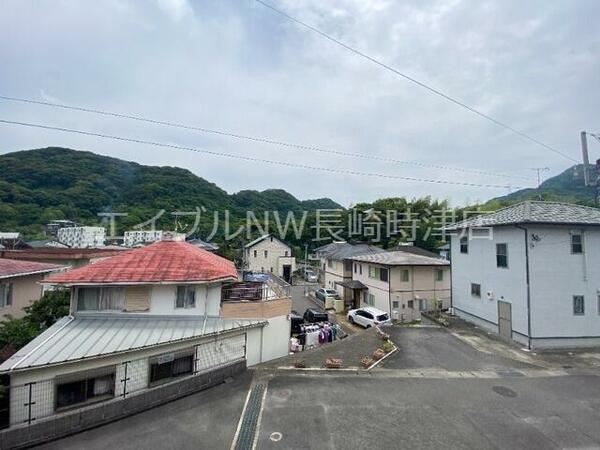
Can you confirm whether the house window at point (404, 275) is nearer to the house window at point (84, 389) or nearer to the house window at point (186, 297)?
the house window at point (186, 297)

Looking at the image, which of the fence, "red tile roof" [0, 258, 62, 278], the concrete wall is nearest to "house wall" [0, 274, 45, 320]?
"red tile roof" [0, 258, 62, 278]

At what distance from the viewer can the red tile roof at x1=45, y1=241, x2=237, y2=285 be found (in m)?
9.33

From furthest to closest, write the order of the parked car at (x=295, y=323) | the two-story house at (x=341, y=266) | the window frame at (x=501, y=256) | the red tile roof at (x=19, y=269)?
the two-story house at (x=341, y=266), the parked car at (x=295, y=323), the window frame at (x=501, y=256), the red tile roof at (x=19, y=269)

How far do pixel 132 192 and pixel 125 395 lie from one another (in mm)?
63744

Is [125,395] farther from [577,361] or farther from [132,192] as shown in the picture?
[132,192]

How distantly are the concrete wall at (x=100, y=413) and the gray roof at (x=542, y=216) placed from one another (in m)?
13.1

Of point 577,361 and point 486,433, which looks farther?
point 577,361

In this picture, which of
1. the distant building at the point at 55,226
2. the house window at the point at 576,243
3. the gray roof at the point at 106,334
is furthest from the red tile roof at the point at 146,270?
the distant building at the point at 55,226

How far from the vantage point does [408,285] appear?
66.0 ft

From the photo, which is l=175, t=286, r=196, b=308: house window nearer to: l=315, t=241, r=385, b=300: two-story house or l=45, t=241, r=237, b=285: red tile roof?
l=45, t=241, r=237, b=285: red tile roof

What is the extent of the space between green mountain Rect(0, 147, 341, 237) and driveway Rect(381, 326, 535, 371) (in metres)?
46.7

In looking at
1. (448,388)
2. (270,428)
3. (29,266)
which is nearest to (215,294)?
(270,428)

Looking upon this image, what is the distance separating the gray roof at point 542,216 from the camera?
12.5 m

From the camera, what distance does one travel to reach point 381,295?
2094cm
